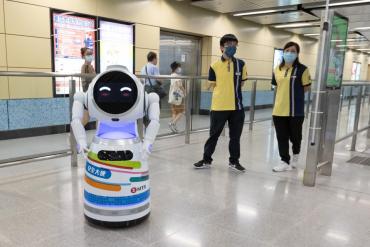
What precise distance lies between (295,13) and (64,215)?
7828 mm

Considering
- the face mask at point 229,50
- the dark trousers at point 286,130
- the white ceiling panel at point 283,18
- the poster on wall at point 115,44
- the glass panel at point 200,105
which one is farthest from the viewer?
the white ceiling panel at point 283,18

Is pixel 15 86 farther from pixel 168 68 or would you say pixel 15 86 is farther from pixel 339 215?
pixel 339 215

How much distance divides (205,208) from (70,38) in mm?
4156

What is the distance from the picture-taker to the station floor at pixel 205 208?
2135mm

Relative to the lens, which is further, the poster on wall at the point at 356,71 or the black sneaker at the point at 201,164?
the poster on wall at the point at 356,71

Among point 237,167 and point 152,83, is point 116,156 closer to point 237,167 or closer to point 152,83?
point 237,167

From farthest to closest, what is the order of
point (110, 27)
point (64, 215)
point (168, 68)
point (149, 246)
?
point (168, 68) < point (110, 27) < point (64, 215) < point (149, 246)

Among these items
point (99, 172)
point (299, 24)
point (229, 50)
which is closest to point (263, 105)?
point (229, 50)

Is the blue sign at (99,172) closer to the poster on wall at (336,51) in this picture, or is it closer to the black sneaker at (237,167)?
the black sneaker at (237,167)

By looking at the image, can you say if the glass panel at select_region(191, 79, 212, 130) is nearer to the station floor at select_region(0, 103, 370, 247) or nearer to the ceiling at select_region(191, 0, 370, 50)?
the station floor at select_region(0, 103, 370, 247)

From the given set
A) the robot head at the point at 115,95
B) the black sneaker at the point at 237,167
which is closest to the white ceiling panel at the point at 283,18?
the black sneaker at the point at 237,167

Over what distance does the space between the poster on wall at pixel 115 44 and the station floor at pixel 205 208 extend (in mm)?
2775

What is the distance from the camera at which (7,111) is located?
369 centimetres

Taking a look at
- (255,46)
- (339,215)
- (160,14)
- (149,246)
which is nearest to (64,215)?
(149,246)
